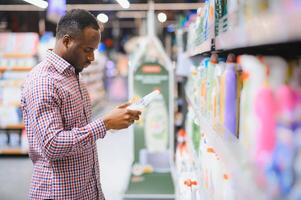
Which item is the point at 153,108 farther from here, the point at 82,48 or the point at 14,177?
the point at 82,48

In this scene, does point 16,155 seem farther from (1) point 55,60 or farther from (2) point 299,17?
(2) point 299,17

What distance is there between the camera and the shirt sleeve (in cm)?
204

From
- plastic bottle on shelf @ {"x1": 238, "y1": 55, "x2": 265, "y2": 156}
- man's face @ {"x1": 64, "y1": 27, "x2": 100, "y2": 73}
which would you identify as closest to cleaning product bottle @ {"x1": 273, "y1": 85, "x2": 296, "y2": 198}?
plastic bottle on shelf @ {"x1": 238, "y1": 55, "x2": 265, "y2": 156}

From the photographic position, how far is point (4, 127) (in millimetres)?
→ 7445

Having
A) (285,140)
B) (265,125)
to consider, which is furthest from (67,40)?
(285,140)

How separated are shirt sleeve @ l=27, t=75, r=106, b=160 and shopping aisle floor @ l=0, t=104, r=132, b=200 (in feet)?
10.3

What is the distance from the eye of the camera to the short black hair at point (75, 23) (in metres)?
2.30

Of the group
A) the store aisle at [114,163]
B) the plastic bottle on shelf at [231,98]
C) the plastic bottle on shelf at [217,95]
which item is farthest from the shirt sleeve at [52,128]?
the store aisle at [114,163]

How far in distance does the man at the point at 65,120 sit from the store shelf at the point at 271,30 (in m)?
1.09

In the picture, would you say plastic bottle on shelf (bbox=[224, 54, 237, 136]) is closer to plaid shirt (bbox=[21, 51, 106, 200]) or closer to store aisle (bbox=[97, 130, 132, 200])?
plaid shirt (bbox=[21, 51, 106, 200])

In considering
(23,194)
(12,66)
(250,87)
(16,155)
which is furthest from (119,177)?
(250,87)

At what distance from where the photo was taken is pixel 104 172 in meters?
6.34

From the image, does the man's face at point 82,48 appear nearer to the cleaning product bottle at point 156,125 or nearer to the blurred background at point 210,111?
the blurred background at point 210,111

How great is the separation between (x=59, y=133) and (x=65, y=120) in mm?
170
